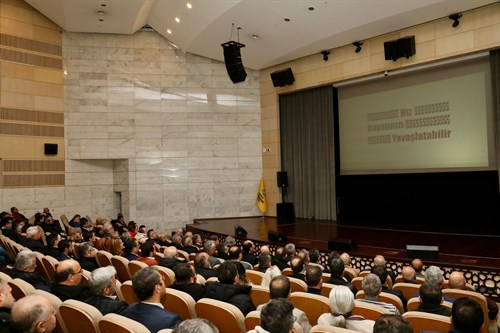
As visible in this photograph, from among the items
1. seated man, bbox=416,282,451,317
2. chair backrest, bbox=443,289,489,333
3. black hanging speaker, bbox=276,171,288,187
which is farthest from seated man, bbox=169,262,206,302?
black hanging speaker, bbox=276,171,288,187

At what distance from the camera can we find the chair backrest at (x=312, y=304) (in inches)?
118

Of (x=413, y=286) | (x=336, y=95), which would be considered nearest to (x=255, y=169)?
(x=336, y=95)

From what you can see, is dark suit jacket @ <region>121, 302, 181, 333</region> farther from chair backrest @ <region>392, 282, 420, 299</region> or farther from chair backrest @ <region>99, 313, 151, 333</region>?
chair backrest @ <region>392, 282, 420, 299</region>

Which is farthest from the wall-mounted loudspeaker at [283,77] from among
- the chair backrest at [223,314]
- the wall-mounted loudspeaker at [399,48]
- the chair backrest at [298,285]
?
the chair backrest at [223,314]

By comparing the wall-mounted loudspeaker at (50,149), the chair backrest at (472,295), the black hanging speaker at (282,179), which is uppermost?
the wall-mounted loudspeaker at (50,149)

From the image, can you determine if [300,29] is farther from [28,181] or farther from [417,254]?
[28,181]

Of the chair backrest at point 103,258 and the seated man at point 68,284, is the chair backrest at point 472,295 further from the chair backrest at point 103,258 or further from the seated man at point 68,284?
the chair backrest at point 103,258

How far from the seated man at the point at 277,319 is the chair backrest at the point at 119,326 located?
1.87 ft

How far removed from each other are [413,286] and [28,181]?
10927mm

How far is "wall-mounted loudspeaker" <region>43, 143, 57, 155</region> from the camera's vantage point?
1229 centimetres

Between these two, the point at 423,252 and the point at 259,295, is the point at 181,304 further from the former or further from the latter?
the point at 423,252

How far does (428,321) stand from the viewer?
275cm

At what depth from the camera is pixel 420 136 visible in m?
10.8

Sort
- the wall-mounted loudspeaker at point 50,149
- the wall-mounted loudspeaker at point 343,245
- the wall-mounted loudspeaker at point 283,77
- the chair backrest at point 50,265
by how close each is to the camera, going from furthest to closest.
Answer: the wall-mounted loudspeaker at point 283,77 < the wall-mounted loudspeaker at point 50,149 < the wall-mounted loudspeaker at point 343,245 < the chair backrest at point 50,265
